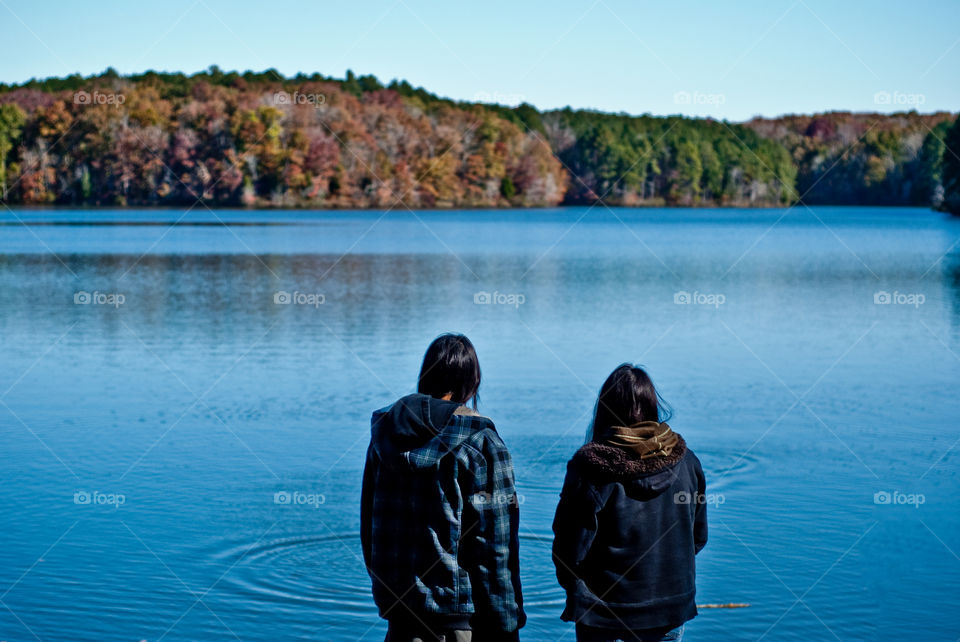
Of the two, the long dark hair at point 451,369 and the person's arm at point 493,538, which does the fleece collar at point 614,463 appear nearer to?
the person's arm at point 493,538

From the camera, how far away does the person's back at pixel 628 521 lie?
3.37m

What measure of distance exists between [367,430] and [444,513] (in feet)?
22.3

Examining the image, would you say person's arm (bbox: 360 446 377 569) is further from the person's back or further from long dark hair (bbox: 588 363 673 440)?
long dark hair (bbox: 588 363 673 440)

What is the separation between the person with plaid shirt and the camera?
11.2 ft

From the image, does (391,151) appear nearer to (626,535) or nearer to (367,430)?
(367,430)

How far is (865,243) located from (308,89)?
7332 cm

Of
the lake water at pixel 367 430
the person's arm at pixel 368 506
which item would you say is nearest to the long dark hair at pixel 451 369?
the person's arm at pixel 368 506

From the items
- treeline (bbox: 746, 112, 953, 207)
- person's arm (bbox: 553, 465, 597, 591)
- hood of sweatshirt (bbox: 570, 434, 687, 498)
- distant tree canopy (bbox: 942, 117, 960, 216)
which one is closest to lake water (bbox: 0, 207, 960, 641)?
person's arm (bbox: 553, 465, 597, 591)

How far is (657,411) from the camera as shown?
345cm

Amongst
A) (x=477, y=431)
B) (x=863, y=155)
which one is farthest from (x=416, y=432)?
(x=863, y=155)

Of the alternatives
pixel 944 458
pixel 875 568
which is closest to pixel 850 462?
pixel 944 458

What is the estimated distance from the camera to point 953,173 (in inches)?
2894

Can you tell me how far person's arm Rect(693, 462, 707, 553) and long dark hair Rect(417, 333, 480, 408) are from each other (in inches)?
31.4

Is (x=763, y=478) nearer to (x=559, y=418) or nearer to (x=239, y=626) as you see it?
(x=559, y=418)
